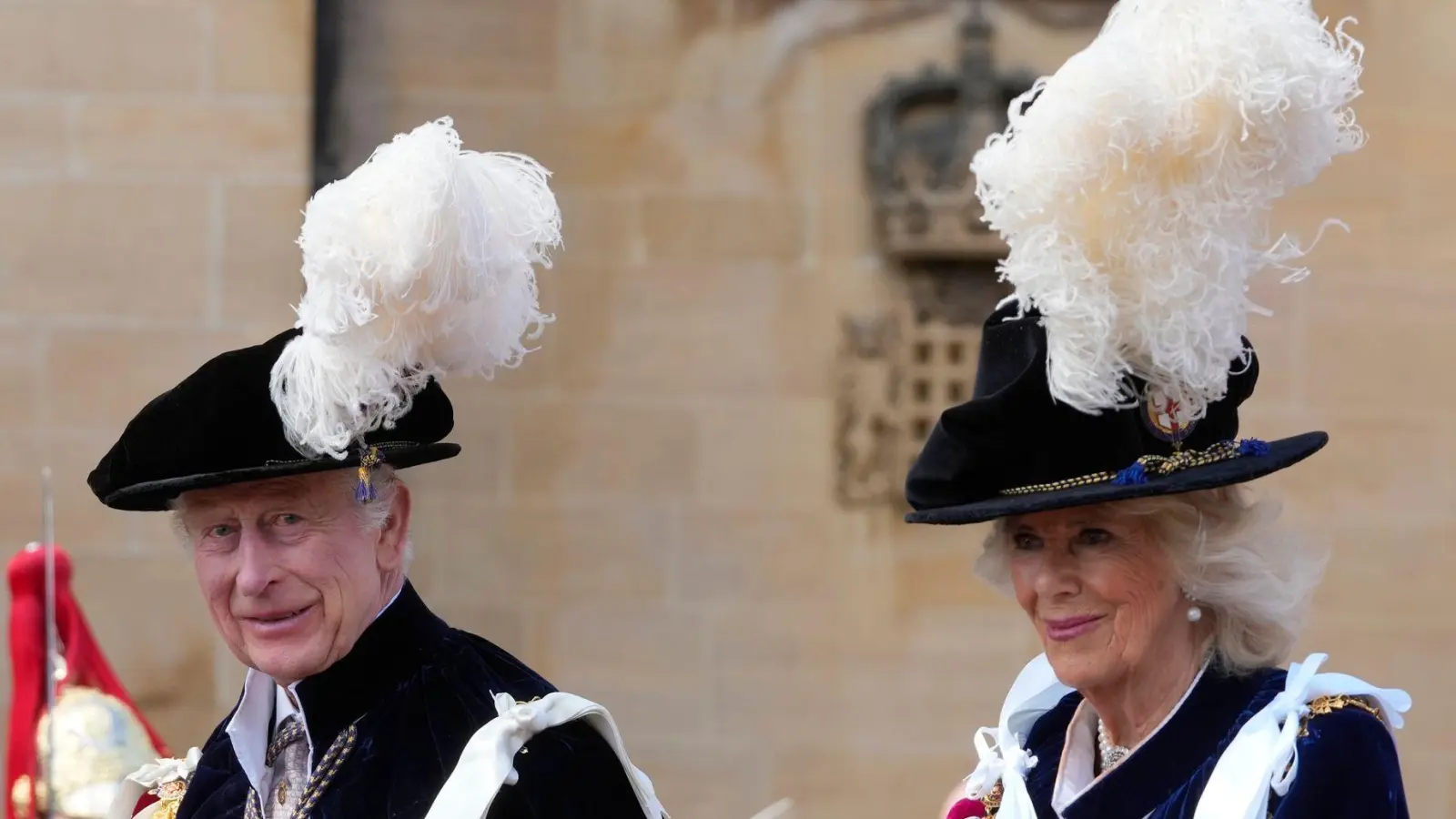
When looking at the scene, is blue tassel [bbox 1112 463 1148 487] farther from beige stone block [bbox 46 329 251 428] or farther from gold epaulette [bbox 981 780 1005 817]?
beige stone block [bbox 46 329 251 428]

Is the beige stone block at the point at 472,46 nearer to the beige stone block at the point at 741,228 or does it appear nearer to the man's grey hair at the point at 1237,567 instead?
the beige stone block at the point at 741,228

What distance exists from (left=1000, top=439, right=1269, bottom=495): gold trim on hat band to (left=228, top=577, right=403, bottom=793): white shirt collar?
1.19 m

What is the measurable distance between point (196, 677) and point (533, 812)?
2.76m

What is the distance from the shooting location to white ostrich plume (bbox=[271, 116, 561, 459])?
3.02 metres

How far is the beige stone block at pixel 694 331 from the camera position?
605cm

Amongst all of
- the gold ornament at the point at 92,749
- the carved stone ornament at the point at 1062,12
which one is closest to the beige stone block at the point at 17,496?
the gold ornament at the point at 92,749

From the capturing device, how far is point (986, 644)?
6047 millimetres

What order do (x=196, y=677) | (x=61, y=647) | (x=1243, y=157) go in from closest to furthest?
(x=1243, y=157), (x=61, y=647), (x=196, y=677)

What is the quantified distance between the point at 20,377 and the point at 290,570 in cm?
268

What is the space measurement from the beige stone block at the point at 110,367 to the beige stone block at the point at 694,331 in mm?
1165

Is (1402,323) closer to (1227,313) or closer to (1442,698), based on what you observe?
(1442,698)

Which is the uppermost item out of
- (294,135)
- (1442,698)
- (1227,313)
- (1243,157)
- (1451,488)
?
(294,135)

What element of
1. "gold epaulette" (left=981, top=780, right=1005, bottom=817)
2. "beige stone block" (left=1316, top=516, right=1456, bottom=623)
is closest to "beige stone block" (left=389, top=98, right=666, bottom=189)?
"beige stone block" (left=1316, top=516, right=1456, bottom=623)

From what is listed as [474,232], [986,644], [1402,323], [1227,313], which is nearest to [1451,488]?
[1402,323]
